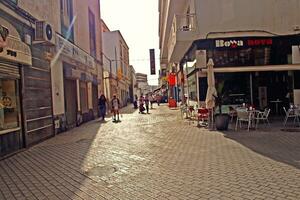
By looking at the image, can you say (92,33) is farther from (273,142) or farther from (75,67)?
(273,142)

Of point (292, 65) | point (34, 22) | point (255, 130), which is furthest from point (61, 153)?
point (292, 65)

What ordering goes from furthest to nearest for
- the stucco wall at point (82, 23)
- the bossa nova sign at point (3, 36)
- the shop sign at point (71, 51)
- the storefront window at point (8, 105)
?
the stucco wall at point (82, 23)
the shop sign at point (71, 51)
the storefront window at point (8, 105)
the bossa nova sign at point (3, 36)

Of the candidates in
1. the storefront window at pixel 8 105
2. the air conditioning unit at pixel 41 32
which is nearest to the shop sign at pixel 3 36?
the storefront window at pixel 8 105

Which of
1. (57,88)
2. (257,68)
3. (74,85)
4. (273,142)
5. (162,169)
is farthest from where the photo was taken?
(74,85)

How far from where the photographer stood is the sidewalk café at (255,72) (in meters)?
16.8

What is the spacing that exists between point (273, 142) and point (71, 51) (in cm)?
1118

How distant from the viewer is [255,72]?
17.2 m

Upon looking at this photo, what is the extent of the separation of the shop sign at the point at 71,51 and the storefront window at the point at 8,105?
4682 millimetres

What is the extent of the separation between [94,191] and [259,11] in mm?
13881

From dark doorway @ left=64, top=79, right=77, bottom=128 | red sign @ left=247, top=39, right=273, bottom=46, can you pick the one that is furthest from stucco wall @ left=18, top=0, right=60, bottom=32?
red sign @ left=247, top=39, right=273, bottom=46

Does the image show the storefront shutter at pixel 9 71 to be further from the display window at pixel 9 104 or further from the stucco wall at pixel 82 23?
the stucco wall at pixel 82 23

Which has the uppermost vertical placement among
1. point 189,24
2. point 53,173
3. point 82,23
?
point 82,23

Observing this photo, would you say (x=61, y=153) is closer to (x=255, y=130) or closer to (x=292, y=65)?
(x=255, y=130)

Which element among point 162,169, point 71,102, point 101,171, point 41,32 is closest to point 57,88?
point 71,102
